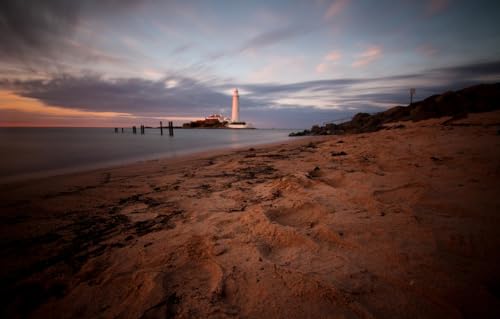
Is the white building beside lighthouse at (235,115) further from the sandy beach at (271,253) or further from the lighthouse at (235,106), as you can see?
the sandy beach at (271,253)

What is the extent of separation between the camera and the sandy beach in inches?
44.0

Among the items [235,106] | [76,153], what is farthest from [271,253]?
[235,106]

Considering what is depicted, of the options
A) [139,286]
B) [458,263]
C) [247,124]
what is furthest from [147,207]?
[247,124]

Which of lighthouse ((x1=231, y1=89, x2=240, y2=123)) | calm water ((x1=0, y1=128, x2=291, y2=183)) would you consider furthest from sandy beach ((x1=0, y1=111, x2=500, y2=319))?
lighthouse ((x1=231, y1=89, x2=240, y2=123))

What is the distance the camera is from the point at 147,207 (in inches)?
112

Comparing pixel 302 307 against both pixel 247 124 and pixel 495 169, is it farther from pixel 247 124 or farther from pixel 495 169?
pixel 247 124

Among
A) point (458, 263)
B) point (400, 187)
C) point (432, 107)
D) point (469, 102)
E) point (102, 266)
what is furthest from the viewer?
point (432, 107)

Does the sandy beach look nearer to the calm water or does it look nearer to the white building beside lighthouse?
the calm water

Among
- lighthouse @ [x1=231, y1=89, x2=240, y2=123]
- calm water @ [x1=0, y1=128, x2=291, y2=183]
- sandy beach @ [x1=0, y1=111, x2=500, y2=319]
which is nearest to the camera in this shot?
sandy beach @ [x1=0, y1=111, x2=500, y2=319]

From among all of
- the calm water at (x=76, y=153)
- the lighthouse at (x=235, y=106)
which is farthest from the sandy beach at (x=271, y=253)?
the lighthouse at (x=235, y=106)

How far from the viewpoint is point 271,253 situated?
160 cm

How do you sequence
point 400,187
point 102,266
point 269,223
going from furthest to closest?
point 400,187 < point 269,223 < point 102,266

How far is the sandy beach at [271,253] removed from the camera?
44.0 inches

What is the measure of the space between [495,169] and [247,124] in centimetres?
9124
